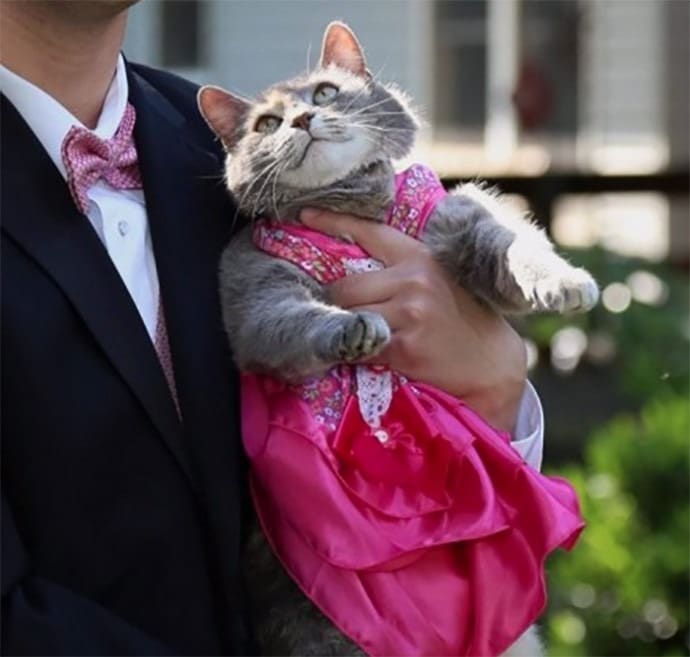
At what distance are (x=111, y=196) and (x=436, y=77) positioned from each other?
27.0ft

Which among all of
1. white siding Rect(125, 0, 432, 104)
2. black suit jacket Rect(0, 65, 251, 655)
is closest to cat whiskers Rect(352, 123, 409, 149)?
black suit jacket Rect(0, 65, 251, 655)

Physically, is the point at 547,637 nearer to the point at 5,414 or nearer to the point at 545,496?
the point at 545,496

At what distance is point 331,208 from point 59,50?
0.42 meters

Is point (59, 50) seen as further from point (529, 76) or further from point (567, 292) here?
point (529, 76)

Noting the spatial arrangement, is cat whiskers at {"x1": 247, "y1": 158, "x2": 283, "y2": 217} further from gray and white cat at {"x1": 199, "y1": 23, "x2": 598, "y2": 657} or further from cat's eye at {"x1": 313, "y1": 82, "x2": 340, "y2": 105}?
cat's eye at {"x1": 313, "y1": 82, "x2": 340, "y2": 105}

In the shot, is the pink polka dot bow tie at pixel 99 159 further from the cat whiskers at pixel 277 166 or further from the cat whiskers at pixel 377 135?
the cat whiskers at pixel 377 135

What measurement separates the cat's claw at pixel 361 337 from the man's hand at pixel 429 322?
0.23ft

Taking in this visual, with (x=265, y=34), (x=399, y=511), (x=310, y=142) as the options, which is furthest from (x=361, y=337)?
(x=265, y=34)

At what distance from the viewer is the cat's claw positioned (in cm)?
181

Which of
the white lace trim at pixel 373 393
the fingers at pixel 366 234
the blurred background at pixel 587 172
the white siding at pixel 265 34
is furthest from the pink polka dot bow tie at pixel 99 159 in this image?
the white siding at pixel 265 34

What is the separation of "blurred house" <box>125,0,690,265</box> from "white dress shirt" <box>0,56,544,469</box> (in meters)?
3.80

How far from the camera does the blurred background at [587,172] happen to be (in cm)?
366

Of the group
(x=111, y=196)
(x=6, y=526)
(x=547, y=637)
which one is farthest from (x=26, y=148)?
(x=547, y=637)

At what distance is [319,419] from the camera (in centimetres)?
183
